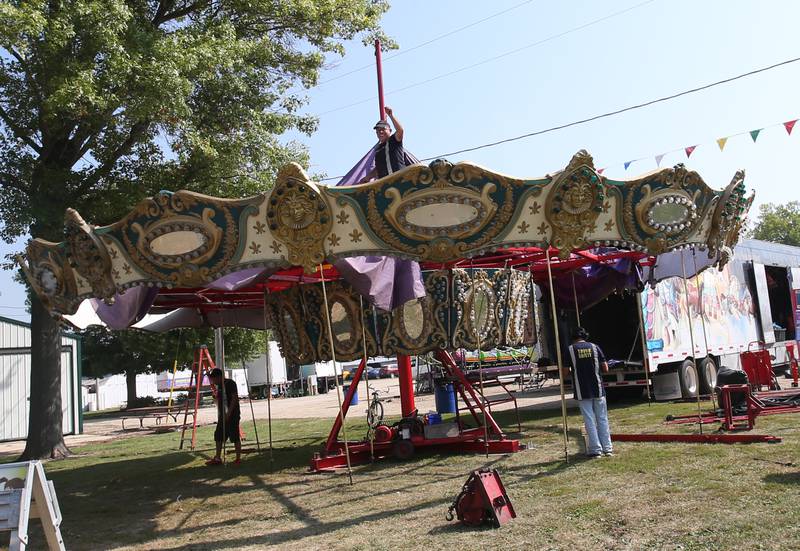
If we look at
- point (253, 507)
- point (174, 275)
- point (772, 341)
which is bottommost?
point (253, 507)

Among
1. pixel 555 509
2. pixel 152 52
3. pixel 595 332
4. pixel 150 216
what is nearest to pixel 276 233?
pixel 150 216

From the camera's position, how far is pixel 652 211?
27.9 feet

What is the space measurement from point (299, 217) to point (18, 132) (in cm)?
1019

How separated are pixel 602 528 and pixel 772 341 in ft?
52.8

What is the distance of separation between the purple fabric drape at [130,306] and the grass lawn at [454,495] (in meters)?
2.51

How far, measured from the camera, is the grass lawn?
5.89m

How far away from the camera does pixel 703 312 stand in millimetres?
15828

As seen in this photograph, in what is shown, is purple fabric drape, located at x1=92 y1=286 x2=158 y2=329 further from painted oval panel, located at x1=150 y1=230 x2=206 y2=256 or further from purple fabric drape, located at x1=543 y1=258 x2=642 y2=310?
purple fabric drape, located at x1=543 y1=258 x2=642 y2=310

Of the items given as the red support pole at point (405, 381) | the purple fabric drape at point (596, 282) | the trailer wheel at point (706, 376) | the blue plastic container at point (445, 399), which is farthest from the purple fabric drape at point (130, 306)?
the trailer wheel at point (706, 376)

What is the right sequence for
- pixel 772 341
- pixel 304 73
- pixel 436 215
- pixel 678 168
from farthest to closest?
pixel 772 341, pixel 304 73, pixel 678 168, pixel 436 215

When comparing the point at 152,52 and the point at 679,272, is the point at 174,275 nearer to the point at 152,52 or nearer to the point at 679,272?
the point at 152,52

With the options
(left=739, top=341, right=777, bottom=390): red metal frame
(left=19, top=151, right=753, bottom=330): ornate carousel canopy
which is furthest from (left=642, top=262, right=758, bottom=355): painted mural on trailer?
(left=19, top=151, right=753, bottom=330): ornate carousel canopy

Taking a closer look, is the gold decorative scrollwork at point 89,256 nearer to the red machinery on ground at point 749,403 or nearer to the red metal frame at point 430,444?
the red metal frame at point 430,444

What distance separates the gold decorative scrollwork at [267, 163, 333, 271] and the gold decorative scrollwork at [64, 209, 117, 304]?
2.19 metres
